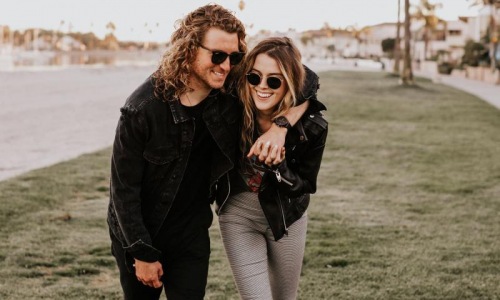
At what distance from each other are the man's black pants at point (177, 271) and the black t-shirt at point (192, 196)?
30 mm

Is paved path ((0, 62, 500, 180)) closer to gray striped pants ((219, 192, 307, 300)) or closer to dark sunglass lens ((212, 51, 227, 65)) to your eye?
gray striped pants ((219, 192, 307, 300))

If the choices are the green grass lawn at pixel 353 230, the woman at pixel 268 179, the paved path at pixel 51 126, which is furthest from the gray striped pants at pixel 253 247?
the paved path at pixel 51 126

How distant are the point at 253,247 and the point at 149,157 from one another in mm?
656

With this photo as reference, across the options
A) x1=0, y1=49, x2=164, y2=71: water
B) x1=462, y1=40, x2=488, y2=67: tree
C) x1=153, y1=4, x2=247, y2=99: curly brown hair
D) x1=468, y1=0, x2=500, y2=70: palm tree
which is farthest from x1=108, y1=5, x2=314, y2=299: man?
x1=462, y1=40, x2=488, y2=67: tree

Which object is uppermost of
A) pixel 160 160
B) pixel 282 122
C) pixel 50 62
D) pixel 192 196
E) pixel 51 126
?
pixel 282 122

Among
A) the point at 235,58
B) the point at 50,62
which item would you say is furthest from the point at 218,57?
the point at 50,62

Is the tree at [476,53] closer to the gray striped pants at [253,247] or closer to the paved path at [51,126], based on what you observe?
the paved path at [51,126]

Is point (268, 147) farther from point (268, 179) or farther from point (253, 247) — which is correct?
point (253, 247)

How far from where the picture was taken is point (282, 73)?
3.05 metres

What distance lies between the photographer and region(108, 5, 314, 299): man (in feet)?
9.49

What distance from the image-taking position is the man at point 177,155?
2.89 meters

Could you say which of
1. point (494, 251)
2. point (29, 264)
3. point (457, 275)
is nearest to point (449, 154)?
point (494, 251)

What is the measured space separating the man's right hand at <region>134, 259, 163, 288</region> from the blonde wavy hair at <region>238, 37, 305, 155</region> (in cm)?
62

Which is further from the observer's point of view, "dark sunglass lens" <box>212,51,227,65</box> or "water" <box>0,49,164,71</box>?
"water" <box>0,49,164,71</box>
